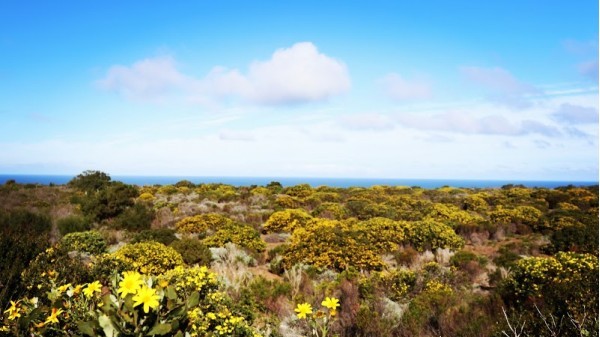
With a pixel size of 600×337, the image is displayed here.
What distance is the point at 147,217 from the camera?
17.0 meters

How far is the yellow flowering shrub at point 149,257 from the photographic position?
8.63 meters

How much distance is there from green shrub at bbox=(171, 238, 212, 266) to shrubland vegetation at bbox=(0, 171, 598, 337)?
3 centimetres

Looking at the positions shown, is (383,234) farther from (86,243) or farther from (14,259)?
(14,259)

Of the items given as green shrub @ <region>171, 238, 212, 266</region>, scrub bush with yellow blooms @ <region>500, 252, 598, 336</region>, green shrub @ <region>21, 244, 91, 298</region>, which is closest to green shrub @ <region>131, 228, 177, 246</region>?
green shrub @ <region>171, 238, 212, 266</region>

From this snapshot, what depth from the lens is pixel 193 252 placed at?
10.5m

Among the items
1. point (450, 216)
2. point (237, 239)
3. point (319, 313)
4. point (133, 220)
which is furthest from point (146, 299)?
point (450, 216)

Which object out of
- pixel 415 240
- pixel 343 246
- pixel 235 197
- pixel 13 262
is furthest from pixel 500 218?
pixel 13 262

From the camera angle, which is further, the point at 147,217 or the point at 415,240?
the point at 147,217

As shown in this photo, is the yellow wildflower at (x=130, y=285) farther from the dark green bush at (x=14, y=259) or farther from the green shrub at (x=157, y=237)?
the green shrub at (x=157, y=237)

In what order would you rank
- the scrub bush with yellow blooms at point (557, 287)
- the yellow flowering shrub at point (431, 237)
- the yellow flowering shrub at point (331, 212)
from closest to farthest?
the scrub bush with yellow blooms at point (557, 287) < the yellow flowering shrub at point (431, 237) < the yellow flowering shrub at point (331, 212)

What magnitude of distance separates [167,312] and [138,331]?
20 cm

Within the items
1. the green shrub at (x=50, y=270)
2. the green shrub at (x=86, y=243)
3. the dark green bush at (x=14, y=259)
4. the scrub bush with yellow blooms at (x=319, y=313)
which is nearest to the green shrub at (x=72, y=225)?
the green shrub at (x=86, y=243)

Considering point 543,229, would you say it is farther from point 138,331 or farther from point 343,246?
point 138,331

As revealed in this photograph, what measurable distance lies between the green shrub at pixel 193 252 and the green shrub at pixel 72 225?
6010 mm
